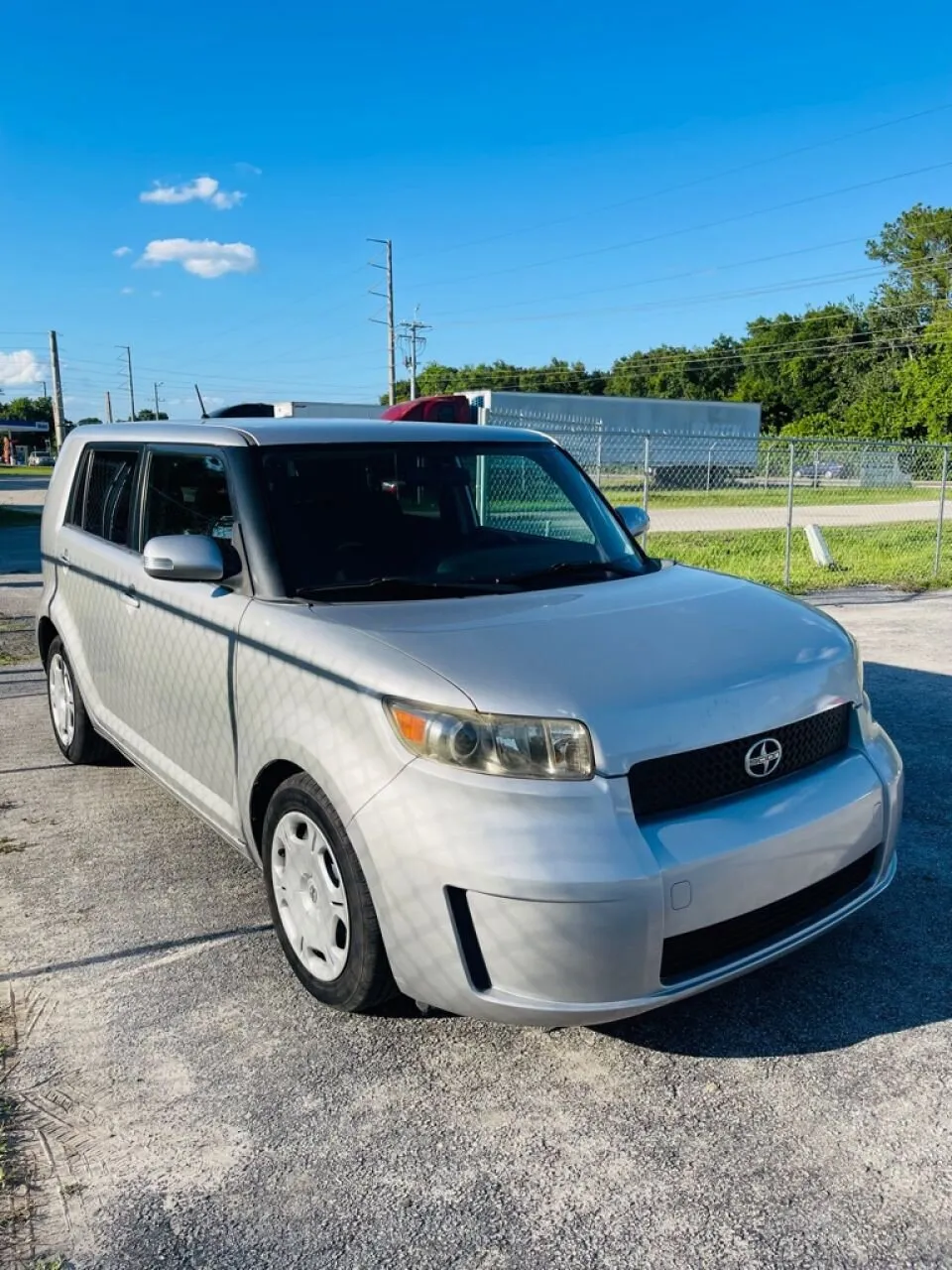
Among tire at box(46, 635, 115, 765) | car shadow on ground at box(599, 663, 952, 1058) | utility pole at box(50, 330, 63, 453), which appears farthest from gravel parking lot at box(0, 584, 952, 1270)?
utility pole at box(50, 330, 63, 453)

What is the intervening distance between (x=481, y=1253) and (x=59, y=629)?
12.9ft

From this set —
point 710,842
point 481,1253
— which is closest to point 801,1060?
point 710,842

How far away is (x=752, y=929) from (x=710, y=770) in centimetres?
47

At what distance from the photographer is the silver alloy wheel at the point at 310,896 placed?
2.91 meters

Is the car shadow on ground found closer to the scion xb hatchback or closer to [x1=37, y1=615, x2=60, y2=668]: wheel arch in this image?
the scion xb hatchback

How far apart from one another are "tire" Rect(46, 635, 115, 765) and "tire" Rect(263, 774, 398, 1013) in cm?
226

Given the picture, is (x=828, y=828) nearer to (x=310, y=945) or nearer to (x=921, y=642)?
(x=310, y=945)

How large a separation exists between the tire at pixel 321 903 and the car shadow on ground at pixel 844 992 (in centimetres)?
80

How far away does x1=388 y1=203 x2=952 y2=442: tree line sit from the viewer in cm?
6262

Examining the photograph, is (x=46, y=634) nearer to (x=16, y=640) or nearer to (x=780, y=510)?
(x=16, y=640)

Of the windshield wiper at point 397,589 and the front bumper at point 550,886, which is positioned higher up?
the windshield wiper at point 397,589

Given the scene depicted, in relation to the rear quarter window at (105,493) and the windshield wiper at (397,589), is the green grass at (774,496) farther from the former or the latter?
the windshield wiper at (397,589)

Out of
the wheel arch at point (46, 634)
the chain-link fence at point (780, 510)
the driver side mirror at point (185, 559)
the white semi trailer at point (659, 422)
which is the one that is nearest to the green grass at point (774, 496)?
the chain-link fence at point (780, 510)

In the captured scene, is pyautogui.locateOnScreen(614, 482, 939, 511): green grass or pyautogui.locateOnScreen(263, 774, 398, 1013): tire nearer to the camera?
pyautogui.locateOnScreen(263, 774, 398, 1013): tire
